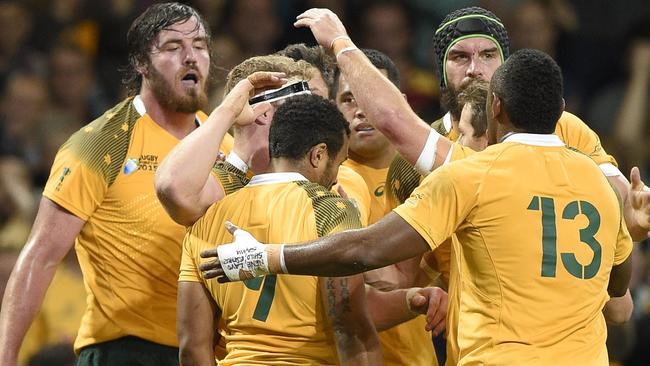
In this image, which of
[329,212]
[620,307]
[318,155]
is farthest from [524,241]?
[620,307]

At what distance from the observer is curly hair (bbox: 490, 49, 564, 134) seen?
4398 mm

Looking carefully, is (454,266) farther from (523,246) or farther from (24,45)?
(24,45)

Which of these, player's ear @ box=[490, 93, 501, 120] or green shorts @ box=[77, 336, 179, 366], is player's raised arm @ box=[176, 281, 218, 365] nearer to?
green shorts @ box=[77, 336, 179, 366]

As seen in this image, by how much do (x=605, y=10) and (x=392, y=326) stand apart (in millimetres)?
6601

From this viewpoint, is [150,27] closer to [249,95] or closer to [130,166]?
[130,166]

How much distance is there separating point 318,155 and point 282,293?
0.55 meters

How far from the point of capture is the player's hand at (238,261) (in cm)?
435

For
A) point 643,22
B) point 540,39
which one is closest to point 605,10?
point 643,22

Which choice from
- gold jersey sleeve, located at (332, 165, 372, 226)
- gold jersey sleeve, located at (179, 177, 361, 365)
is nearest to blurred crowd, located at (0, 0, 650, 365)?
gold jersey sleeve, located at (332, 165, 372, 226)

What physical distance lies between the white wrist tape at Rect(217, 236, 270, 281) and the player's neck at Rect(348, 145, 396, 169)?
1.75 metres

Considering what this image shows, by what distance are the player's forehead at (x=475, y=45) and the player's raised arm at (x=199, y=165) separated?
1.01m

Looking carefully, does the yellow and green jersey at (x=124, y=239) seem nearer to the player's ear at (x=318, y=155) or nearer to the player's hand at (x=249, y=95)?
the player's hand at (x=249, y=95)

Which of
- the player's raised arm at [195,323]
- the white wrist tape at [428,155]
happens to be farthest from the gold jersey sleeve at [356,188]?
the player's raised arm at [195,323]

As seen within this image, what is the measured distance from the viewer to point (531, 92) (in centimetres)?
439
